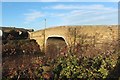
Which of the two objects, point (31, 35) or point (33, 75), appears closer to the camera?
point (33, 75)

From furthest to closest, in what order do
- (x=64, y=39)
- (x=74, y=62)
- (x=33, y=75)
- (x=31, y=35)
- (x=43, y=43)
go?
1. (x=31, y=35)
2. (x=43, y=43)
3. (x=64, y=39)
4. (x=74, y=62)
5. (x=33, y=75)

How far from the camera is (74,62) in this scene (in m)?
8.59

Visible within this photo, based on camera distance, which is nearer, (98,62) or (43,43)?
A: (98,62)

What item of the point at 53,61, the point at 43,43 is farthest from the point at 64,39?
the point at 53,61

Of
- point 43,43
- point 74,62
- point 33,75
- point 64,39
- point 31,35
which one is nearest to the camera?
point 33,75

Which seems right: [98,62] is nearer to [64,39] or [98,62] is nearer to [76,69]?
[76,69]

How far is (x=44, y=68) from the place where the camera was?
8172 mm

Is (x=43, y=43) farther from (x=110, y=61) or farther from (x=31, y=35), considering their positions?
(x=110, y=61)

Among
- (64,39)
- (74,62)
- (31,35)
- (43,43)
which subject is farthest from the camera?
(31,35)

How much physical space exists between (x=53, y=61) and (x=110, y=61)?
195cm

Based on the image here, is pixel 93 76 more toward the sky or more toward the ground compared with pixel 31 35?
more toward the ground

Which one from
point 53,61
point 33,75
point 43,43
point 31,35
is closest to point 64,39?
point 43,43

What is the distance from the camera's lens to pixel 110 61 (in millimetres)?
8711

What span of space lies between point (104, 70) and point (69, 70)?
1112 millimetres
